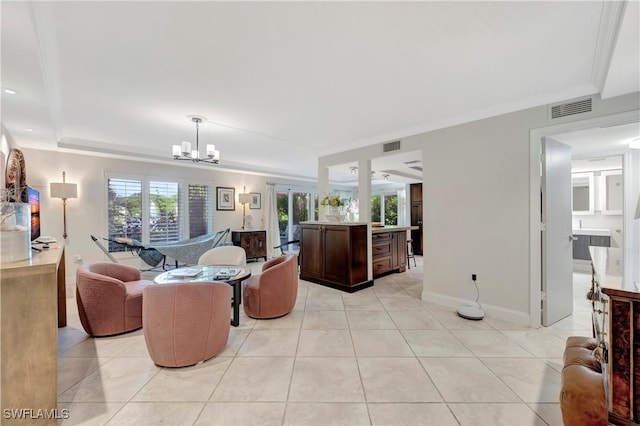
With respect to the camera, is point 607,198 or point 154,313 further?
point 607,198

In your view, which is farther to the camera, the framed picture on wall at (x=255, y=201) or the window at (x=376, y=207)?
the window at (x=376, y=207)

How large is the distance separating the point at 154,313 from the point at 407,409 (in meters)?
2.00

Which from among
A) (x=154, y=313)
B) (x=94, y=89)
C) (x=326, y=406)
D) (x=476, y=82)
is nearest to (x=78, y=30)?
(x=94, y=89)

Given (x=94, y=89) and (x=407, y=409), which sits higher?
(x=94, y=89)

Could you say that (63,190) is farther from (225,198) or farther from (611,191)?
(611,191)

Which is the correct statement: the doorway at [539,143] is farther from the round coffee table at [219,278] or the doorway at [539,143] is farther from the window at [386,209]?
the window at [386,209]

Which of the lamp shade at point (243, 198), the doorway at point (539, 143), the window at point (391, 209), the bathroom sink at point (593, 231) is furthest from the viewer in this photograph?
the window at point (391, 209)

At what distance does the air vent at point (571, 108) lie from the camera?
270 centimetres

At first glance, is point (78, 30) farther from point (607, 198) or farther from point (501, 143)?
point (607, 198)

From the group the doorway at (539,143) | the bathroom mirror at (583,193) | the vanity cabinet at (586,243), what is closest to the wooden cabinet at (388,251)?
the doorway at (539,143)

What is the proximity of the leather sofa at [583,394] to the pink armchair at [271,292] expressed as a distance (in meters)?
2.53

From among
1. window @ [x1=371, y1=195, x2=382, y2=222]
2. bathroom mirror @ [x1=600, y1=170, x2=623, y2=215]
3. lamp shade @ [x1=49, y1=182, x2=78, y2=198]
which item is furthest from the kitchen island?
window @ [x1=371, y1=195, x2=382, y2=222]

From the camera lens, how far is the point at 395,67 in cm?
235

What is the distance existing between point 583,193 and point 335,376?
6.94 meters
